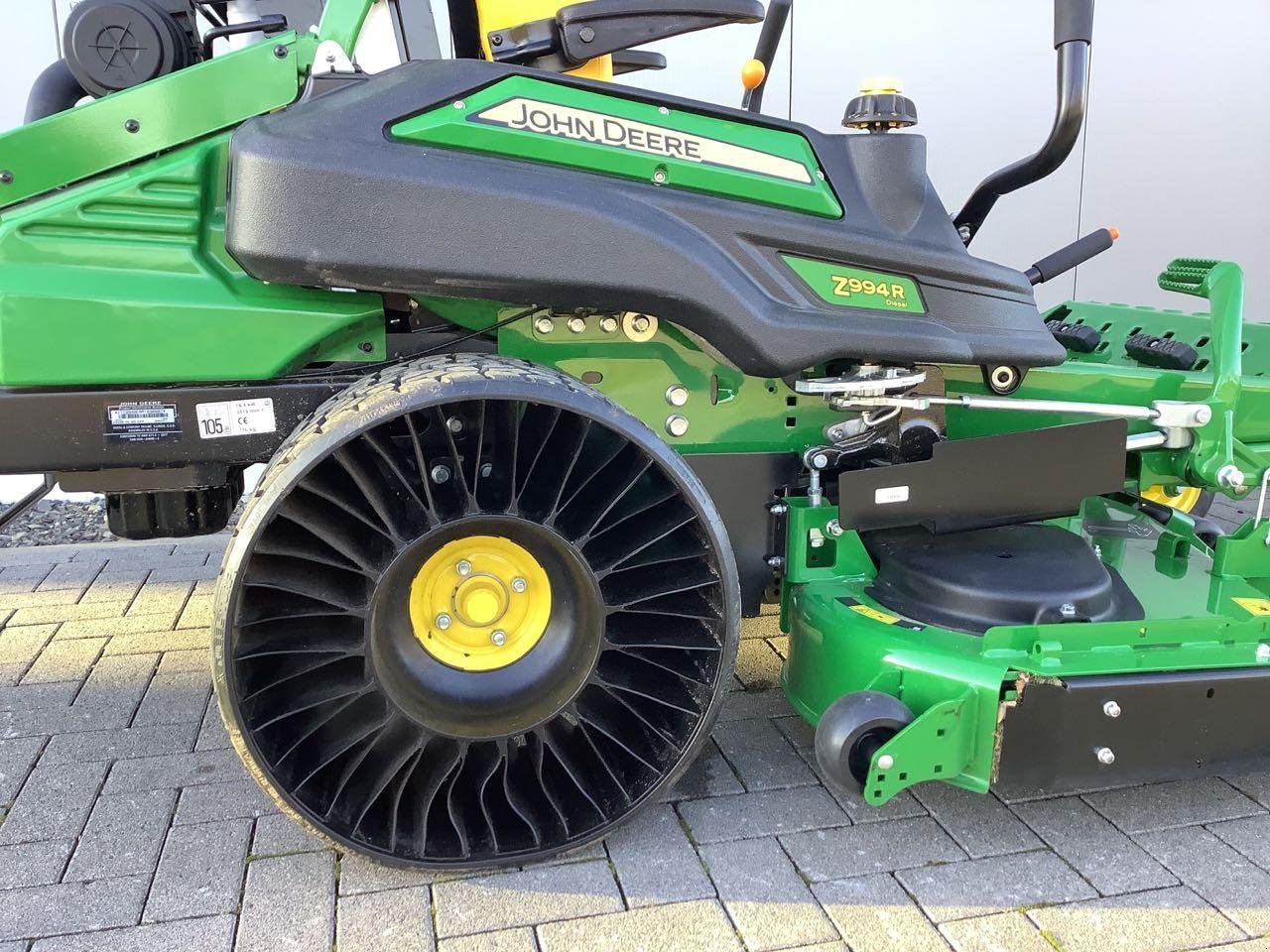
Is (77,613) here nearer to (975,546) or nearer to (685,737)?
(685,737)

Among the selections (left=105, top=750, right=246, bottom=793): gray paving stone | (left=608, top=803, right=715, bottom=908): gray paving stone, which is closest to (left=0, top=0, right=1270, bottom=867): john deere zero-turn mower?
(left=608, top=803, right=715, bottom=908): gray paving stone

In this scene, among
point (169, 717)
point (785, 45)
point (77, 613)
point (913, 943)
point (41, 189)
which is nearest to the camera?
point (913, 943)

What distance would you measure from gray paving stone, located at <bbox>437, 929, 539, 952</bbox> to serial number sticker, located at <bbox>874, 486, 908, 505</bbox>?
1.22 m

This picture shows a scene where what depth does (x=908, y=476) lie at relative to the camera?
8.21 ft

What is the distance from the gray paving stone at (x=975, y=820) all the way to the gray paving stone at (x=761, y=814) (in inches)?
8.7

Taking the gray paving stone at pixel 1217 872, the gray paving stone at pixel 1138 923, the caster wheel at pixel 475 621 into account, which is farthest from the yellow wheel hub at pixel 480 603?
the gray paving stone at pixel 1217 872

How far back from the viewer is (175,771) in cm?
260

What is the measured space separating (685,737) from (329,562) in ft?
2.66

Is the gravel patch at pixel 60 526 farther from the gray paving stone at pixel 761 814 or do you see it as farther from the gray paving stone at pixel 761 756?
the gray paving stone at pixel 761 814

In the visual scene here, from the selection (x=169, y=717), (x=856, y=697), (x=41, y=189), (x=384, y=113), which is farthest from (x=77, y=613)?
(x=856, y=697)

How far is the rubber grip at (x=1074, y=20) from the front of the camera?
229cm

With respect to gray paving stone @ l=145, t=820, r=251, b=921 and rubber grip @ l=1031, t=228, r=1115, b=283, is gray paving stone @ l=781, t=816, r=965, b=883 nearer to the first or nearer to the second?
gray paving stone @ l=145, t=820, r=251, b=921

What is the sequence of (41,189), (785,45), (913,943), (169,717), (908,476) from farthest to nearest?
(785,45) → (169,717) → (908,476) → (41,189) → (913,943)

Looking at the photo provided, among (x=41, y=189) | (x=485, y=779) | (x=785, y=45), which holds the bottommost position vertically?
(x=485, y=779)
